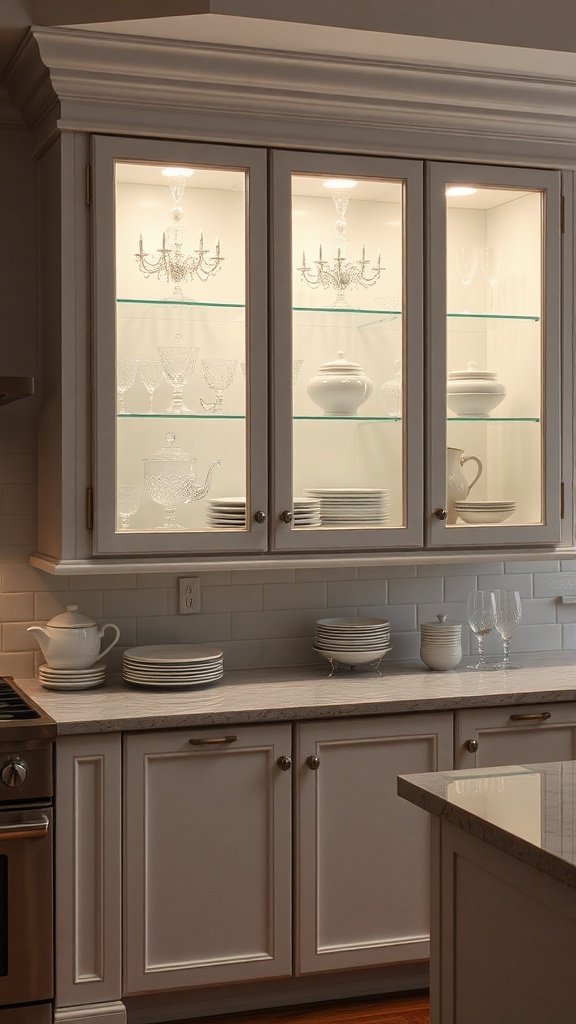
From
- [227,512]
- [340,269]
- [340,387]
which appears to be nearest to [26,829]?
[227,512]

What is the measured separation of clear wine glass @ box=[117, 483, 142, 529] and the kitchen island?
129 cm

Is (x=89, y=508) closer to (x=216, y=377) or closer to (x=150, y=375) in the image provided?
(x=150, y=375)

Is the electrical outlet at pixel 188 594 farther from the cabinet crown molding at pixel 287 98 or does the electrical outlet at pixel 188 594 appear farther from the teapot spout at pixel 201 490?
the cabinet crown molding at pixel 287 98

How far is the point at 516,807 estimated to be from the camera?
1.76 m

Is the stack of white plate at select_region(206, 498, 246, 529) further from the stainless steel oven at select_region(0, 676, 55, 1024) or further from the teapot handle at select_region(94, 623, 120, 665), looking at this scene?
the stainless steel oven at select_region(0, 676, 55, 1024)

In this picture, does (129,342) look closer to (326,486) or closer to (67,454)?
(67,454)

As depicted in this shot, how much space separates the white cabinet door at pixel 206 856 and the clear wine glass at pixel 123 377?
0.89m

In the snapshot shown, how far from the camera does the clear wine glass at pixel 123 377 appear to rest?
299 cm

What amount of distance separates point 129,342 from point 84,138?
1.75 feet

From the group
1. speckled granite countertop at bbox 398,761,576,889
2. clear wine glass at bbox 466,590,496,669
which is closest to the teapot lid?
clear wine glass at bbox 466,590,496,669

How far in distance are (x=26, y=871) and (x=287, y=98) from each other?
2094 millimetres

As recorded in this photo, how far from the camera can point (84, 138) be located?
2.91 m

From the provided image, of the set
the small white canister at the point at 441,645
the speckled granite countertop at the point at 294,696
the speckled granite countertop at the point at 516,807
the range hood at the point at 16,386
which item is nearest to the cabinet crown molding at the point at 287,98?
the range hood at the point at 16,386

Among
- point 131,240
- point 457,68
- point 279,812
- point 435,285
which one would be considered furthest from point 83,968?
point 457,68
